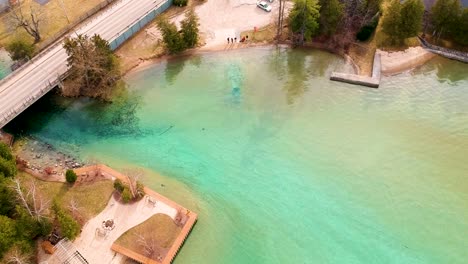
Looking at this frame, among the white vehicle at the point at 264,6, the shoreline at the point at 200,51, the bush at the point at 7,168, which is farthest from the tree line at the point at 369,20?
the bush at the point at 7,168

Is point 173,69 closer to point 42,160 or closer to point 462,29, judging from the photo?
point 42,160

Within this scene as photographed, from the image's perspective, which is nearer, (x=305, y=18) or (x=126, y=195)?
(x=126, y=195)

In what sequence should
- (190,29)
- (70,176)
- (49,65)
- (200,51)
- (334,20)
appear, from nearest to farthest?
(70,176), (49,65), (334,20), (190,29), (200,51)

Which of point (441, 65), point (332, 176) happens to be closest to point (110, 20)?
point (332, 176)

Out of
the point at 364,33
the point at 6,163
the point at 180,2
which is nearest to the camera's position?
the point at 6,163

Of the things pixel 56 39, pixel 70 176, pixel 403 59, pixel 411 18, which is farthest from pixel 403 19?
pixel 56 39

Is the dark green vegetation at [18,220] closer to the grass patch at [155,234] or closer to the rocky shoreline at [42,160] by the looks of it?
the rocky shoreline at [42,160]
